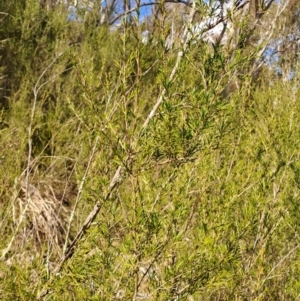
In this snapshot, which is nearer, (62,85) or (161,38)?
(161,38)

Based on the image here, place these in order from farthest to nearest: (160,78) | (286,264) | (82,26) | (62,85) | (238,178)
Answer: (82,26) < (62,85) < (286,264) < (238,178) < (160,78)

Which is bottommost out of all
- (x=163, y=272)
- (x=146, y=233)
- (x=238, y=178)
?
(x=163, y=272)

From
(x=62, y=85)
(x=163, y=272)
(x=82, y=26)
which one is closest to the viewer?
(x=163, y=272)

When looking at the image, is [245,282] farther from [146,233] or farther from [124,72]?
[124,72]

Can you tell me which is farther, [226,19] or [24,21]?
[24,21]

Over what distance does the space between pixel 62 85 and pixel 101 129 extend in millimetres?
3939

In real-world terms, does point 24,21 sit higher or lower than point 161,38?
higher

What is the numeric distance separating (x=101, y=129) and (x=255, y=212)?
754 mm

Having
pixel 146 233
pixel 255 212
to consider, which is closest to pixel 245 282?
pixel 255 212

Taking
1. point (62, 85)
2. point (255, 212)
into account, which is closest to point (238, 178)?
point (255, 212)

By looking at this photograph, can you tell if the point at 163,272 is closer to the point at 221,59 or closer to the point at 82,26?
the point at 221,59

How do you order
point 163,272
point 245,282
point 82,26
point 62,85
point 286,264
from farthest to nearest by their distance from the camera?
1. point 82,26
2. point 62,85
3. point 286,264
4. point 245,282
5. point 163,272

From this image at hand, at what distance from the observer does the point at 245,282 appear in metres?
2.26

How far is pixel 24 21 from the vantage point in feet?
18.6
